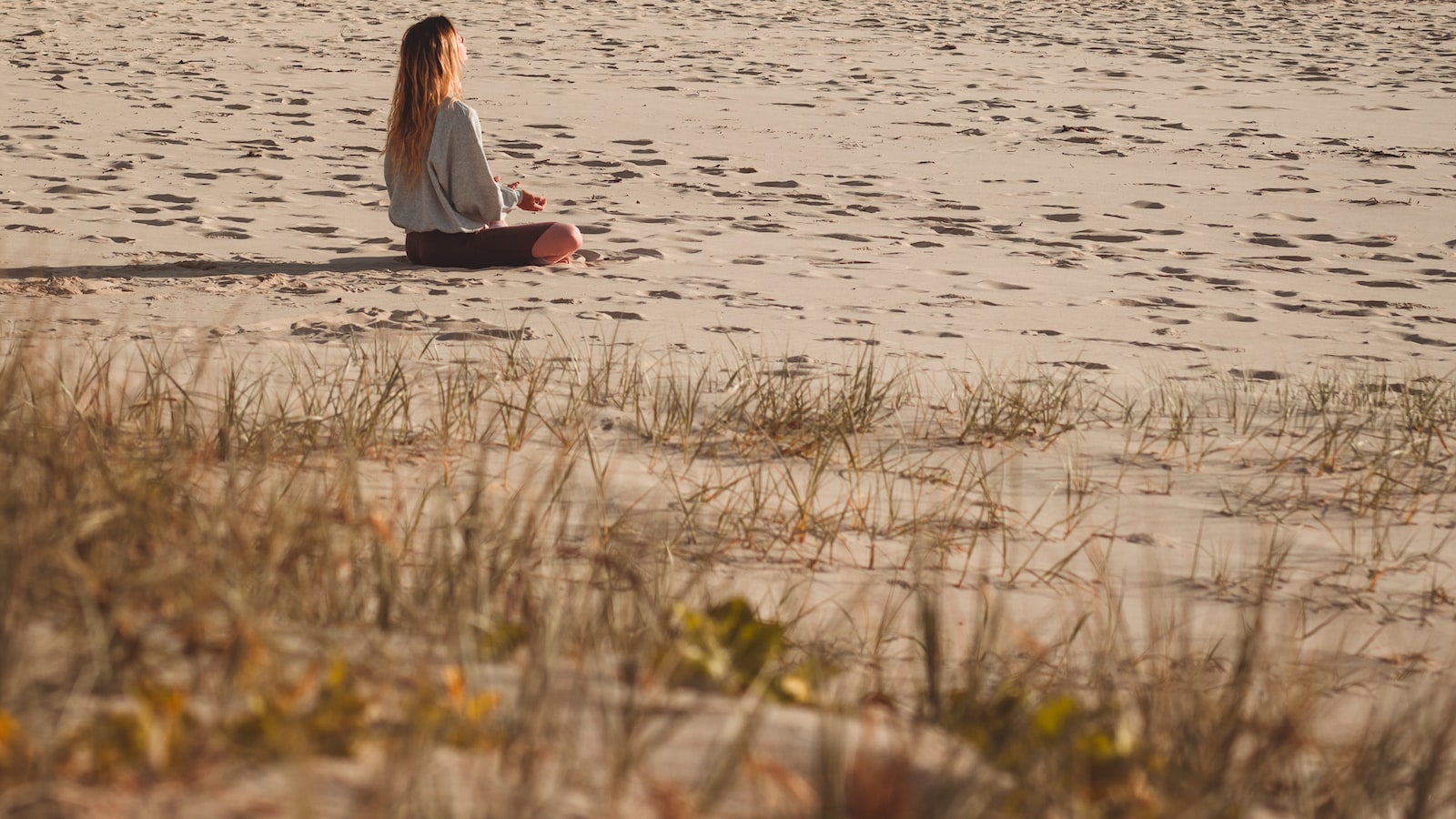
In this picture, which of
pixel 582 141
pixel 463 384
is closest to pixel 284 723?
pixel 463 384

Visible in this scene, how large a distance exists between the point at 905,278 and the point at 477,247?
1787 millimetres

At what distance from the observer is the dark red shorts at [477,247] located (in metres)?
5.50

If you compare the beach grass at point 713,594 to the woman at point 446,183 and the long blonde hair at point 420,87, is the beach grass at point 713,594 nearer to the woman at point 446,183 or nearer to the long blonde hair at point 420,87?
the woman at point 446,183

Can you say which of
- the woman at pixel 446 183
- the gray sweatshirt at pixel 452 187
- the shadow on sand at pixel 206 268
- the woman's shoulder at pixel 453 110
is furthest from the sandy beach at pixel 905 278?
the woman's shoulder at pixel 453 110

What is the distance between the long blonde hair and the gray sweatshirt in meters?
0.04

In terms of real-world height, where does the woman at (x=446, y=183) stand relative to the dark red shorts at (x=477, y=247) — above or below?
above

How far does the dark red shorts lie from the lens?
5.50 m

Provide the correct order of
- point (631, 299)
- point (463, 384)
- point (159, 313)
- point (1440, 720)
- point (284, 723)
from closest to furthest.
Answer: point (284, 723)
point (1440, 720)
point (463, 384)
point (159, 313)
point (631, 299)

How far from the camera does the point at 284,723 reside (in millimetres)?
1400

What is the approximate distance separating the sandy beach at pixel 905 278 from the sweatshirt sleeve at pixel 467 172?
0.93 feet

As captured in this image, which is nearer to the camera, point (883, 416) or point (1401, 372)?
point (883, 416)

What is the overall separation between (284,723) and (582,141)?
23.9 feet

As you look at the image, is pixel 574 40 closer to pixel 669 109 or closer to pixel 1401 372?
pixel 669 109

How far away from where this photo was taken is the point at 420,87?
210 inches
